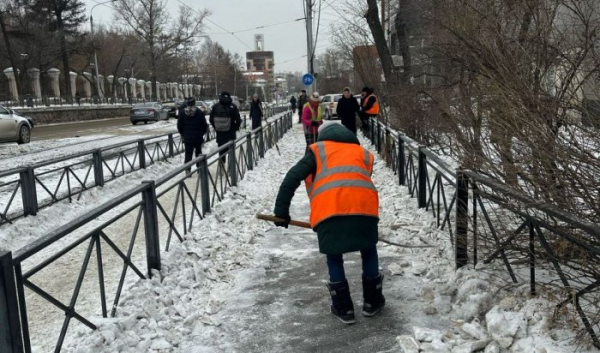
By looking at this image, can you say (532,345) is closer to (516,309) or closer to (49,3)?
(516,309)

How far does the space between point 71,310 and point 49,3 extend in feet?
180

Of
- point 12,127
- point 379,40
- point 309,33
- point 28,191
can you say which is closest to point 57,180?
point 28,191

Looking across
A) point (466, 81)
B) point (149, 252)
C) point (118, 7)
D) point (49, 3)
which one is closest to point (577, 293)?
point (149, 252)

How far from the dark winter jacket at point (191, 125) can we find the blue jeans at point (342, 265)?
7589 millimetres

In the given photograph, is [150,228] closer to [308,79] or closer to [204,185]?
[204,185]

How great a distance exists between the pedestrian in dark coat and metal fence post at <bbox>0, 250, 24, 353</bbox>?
2.00 meters

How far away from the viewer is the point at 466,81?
7.51 m

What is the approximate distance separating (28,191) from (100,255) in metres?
4.51

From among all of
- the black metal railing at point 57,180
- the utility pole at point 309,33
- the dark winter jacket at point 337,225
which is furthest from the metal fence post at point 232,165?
the utility pole at point 309,33

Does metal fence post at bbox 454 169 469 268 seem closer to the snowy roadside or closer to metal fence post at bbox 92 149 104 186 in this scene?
metal fence post at bbox 92 149 104 186

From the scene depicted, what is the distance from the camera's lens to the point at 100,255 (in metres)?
4.09

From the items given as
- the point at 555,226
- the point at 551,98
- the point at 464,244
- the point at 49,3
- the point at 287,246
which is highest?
the point at 49,3

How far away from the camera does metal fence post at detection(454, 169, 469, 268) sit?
4.61 metres

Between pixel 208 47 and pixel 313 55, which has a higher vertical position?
pixel 208 47
